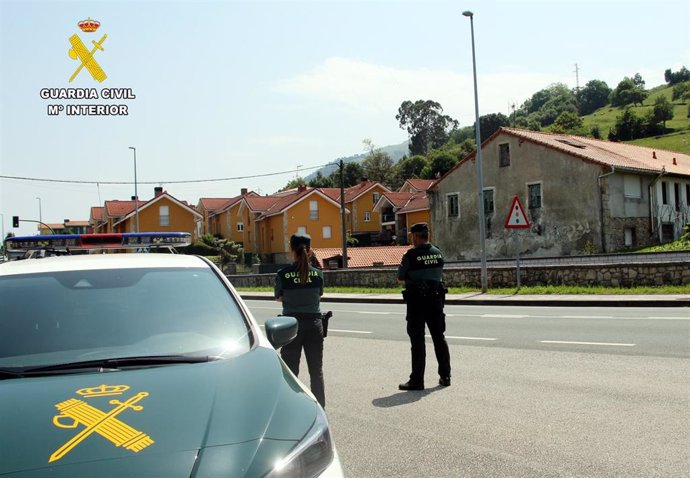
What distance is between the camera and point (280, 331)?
13.5 feet

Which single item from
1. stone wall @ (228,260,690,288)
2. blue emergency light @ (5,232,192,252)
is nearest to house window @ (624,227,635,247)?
stone wall @ (228,260,690,288)

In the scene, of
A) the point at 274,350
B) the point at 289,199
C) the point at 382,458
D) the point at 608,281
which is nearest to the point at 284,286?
the point at 382,458

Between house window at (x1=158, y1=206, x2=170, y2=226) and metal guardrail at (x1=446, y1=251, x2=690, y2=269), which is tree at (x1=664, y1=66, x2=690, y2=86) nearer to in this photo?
house window at (x1=158, y1=206, x2=170, y2=226)

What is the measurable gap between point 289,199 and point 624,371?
63.9 meters

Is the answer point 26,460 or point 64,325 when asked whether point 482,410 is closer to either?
point 64,325

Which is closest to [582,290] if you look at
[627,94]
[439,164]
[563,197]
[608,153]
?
[563,197]

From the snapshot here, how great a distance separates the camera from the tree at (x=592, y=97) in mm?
184125

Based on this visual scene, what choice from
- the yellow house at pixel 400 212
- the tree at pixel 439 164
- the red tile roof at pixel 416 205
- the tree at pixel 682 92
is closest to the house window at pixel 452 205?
the yellow house at pixel 400 212

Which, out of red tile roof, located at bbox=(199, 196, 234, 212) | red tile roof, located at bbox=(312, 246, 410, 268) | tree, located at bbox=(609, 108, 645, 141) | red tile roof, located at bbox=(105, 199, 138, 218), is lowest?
red tile roof, located at bbox=(312, 246, 410, 268)

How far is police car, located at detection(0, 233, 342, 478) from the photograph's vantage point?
255cm

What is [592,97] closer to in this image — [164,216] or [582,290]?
[164,216]

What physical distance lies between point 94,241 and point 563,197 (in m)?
37.6

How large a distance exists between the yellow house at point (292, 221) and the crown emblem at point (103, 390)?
64.8 metres

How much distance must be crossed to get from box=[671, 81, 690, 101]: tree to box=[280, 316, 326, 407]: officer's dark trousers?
163 metres
